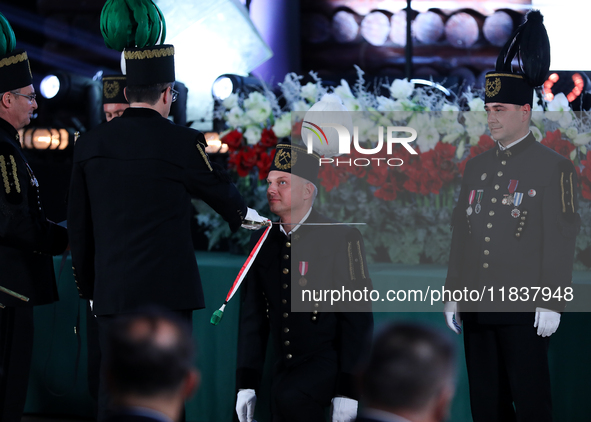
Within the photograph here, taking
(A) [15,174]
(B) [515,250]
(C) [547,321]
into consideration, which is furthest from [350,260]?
(A) [15,174]

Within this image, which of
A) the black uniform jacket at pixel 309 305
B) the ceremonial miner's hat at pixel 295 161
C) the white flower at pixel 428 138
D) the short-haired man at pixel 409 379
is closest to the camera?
the short-haired man at pixel 409 379

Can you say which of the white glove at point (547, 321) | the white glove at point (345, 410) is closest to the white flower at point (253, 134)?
the white glove at point (345, 410)

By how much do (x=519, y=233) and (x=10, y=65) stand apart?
1.82m

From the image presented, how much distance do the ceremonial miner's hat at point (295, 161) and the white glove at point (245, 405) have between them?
0.72 metres

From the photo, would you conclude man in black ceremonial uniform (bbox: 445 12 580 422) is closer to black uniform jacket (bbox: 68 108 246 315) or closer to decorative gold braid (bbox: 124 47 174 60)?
black uniform jacket (bbox: 68 108 246 315)

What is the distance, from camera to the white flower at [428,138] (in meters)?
2.72

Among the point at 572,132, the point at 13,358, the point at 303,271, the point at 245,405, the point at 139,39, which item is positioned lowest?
the point at 245,405

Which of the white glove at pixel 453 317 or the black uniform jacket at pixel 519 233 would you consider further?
the white glove at pixel 453 317

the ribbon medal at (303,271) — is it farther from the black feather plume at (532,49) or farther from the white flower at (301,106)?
the black feather plume at (532,49)

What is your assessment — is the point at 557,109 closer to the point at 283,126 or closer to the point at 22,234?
the point at 283,126

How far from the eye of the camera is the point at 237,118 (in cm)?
294

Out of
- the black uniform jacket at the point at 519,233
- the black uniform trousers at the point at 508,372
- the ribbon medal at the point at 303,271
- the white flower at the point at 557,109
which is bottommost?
the black uniform trousers at the point at 508,372

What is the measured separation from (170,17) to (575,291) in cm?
316

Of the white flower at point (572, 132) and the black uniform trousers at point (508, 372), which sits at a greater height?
the white flower at point (572, 132)
